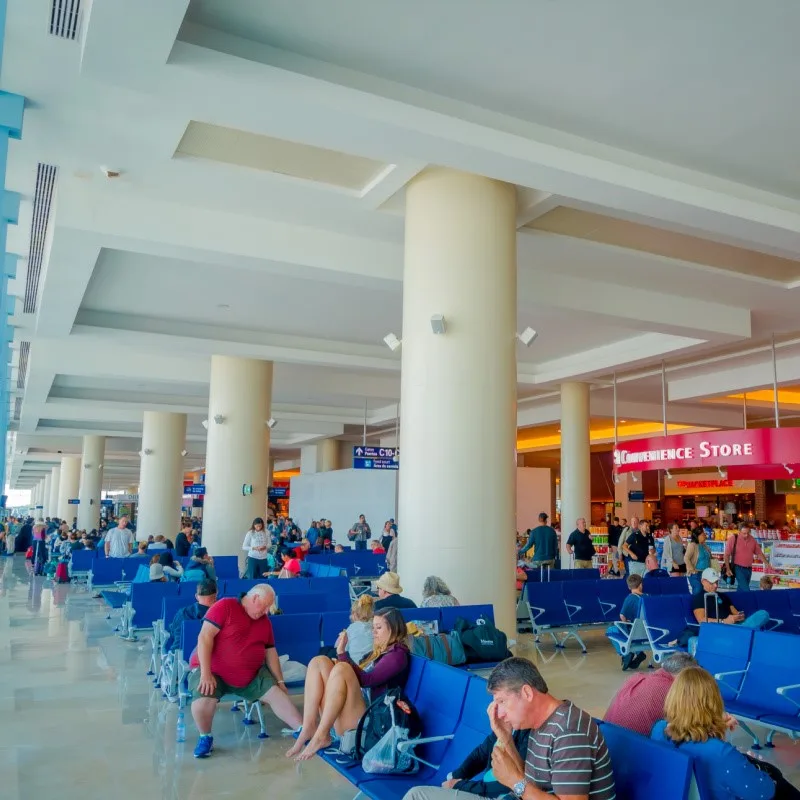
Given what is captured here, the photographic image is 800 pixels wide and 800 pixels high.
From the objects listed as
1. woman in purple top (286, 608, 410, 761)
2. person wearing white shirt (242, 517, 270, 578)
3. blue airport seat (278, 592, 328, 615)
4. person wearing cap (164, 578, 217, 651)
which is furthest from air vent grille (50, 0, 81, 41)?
person wearing white shirt (242, 517, 270, 578)

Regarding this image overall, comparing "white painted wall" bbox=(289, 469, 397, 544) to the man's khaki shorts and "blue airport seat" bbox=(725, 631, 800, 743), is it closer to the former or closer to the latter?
the man's khaki shorts

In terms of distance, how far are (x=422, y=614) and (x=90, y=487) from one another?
97.1 feet

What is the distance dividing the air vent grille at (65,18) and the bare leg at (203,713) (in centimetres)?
475

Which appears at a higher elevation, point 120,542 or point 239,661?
point 120,542

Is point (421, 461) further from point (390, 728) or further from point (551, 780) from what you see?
point (551, 780)

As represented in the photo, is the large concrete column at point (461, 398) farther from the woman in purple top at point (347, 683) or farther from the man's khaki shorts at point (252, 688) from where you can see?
the woman in purple top at point (347, 683)

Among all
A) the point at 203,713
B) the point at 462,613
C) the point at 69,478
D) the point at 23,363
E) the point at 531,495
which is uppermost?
the point at 23,363

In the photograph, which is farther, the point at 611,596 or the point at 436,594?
the point at 611,596

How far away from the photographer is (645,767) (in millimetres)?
2984

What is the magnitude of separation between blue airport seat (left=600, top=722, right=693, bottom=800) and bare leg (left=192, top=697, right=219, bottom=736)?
10.7 ft

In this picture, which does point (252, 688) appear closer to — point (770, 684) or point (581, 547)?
point (770, 684)

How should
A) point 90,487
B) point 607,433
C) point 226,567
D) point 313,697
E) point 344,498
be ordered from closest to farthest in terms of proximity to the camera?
point 313,697
point 226,567
point 344,498
point 607,433
point 90,487

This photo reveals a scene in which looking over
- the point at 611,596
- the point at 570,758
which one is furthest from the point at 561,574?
the point at 570,758

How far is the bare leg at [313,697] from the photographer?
190 inches
